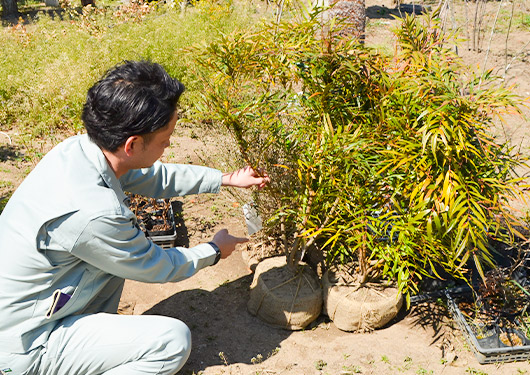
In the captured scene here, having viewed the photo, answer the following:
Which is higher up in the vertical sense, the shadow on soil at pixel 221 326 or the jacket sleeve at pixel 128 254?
the jacket sleeve at pixel 128 254

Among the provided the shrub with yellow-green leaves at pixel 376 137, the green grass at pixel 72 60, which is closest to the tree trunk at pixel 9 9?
the green grass at pixel 72 60

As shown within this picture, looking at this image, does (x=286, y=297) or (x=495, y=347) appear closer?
(x=495, y=347)

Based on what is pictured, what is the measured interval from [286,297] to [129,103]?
1459 mm

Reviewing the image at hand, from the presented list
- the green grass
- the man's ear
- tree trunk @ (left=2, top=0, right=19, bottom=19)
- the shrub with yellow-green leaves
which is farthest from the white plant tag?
tree trunk @ (left=2, top=0, right=19, bottom=19)

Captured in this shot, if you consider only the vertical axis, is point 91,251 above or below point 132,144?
below

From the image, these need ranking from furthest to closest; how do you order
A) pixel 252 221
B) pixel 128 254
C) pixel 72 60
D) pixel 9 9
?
pixel 9 9 < pixel 72 60 < pixel 252 221 < pixel 128 254

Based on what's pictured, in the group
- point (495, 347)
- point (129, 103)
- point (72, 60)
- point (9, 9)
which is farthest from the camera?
point (9, 9)

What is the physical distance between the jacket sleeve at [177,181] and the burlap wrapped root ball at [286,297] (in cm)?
65

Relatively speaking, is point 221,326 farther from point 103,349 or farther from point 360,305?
point 103,349

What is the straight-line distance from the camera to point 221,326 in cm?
304

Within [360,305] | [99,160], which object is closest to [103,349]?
[99,160]

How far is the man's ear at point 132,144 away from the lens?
209cm

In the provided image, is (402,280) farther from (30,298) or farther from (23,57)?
(23,57)

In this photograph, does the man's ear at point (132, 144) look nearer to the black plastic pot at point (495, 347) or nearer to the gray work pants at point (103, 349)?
the gray work pants at point (103, 349)
